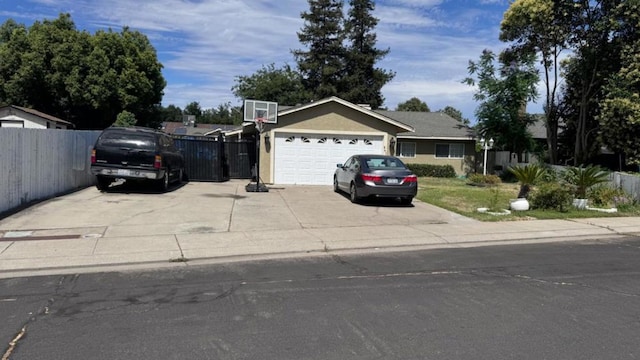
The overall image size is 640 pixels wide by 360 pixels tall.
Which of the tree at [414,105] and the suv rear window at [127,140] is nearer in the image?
the suv rear window at [127,140]

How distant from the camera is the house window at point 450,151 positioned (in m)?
31.3

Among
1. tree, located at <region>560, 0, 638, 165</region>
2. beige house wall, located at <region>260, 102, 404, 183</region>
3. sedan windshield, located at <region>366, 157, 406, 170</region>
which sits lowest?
sedan windshield, located at <region>366, 157, 406, 170</region>

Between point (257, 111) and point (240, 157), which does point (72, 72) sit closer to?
point (240, 157)

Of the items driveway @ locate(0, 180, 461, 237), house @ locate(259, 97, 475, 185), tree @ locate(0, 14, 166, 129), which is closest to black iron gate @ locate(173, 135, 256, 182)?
house @ locate(259, 97, 475, 185)

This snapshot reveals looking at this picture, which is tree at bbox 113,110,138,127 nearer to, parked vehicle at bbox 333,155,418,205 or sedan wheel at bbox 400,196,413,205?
parked vehicle at bbox 333,155,418,205

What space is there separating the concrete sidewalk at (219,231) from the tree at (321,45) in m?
37.8

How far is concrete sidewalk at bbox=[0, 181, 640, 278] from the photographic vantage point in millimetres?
7969

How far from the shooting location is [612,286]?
6.52 metres

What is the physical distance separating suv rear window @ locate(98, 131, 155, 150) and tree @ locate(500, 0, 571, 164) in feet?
66.9

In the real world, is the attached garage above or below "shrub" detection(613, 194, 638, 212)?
above

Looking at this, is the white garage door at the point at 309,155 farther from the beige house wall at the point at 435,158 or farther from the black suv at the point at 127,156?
the beige house wall at the point at 435,158

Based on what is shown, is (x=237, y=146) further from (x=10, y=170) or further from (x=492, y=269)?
(x=492, y=269)

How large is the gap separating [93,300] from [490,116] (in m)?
26.8

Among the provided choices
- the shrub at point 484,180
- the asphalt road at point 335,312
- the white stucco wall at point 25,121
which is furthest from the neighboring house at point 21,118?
the asphalt road at point 335,312
